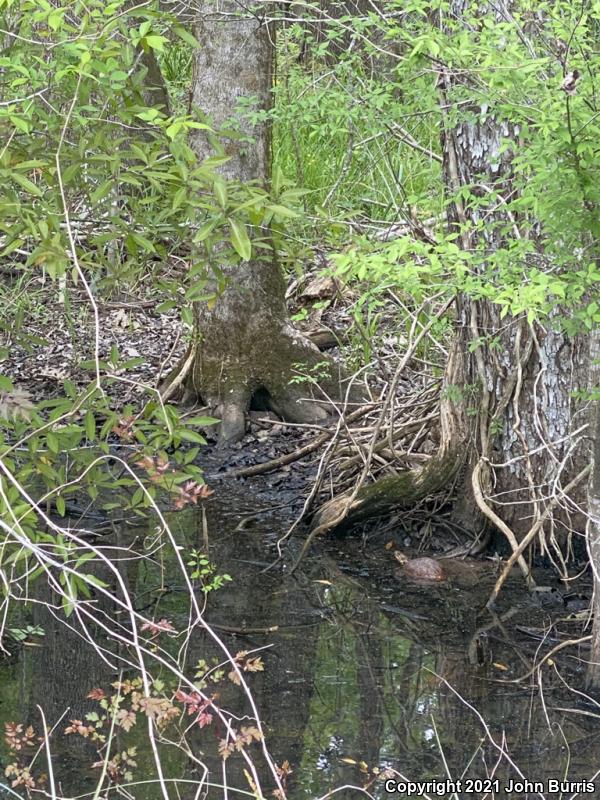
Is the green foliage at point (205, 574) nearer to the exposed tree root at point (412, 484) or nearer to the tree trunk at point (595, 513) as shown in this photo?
the exposed tree root at point (412, 484)

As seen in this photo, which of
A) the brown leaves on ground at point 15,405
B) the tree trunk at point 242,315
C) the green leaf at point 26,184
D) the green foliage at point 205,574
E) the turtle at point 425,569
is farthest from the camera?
the tree trunk at point 242,315

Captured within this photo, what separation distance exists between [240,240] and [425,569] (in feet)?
8.27

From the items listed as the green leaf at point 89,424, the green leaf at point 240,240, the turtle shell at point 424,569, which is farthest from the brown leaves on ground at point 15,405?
the turtle shell at point 424,569

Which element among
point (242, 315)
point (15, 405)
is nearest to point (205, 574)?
point (15, 405)

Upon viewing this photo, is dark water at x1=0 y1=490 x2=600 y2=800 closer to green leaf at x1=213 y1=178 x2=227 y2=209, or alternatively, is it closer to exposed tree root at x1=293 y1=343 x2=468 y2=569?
exposed tree root at x1=293 y1=343 x2=468 y2=569

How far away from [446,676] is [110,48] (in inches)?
106

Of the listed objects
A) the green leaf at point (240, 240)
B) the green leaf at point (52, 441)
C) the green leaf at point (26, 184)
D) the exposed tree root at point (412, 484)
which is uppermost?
the green leaf at point (26, 184)

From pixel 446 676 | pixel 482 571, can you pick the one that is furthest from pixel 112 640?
pixel 482 571

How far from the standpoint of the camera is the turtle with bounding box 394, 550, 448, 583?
528 centimetres

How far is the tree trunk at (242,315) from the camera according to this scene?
6875 millimetres

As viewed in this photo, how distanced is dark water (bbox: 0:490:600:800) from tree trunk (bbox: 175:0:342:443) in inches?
71.2

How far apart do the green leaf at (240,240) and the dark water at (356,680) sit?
163 centimetres

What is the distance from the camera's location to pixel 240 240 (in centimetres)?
336

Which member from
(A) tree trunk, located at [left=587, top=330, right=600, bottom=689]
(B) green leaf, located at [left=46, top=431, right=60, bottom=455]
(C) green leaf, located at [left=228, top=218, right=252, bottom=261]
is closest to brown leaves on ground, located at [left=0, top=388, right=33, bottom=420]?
(B) green leaf, located at [left=46, top=431, right=60, bottom=455]
